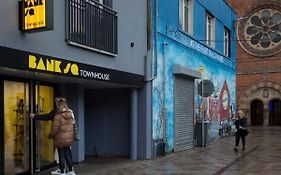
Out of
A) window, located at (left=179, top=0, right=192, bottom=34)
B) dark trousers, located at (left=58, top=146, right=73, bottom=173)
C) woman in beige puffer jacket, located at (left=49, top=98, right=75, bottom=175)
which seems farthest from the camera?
window, located at (left=179, top=0, right=192, bottom=34)

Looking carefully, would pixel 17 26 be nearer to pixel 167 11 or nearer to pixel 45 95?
pixel 45 95

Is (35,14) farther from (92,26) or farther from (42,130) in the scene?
(42,130)

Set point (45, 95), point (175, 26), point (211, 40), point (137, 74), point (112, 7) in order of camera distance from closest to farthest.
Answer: point (45, 95) → point (112, 7) → point (137, 74) → point (175, 26) → point (211, 40)

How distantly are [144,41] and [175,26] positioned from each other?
2.46 meters

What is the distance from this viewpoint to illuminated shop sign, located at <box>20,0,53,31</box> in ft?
27.6

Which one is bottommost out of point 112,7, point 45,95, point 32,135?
point 32,135

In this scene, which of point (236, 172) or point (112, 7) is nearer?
point (236, 172)

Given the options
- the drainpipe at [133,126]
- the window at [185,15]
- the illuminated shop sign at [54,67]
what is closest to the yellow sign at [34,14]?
the illuminated shop sign at [54,67]

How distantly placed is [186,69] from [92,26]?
628 centimetres

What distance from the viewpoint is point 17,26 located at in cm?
875

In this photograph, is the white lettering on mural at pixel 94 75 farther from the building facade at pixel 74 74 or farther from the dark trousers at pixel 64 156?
the dark trousers at pixel 64 156

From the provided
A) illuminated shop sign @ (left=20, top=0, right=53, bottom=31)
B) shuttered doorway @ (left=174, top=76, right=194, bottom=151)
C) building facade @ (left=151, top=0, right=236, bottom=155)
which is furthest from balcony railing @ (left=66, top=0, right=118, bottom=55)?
shuttered doorway @ (left=174, top=76, right=194, bottom=151)

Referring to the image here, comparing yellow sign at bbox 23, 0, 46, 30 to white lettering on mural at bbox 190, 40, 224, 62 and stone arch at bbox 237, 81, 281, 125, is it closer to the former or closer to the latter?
white lettering on mural at bbox 190, 40, 224, 62

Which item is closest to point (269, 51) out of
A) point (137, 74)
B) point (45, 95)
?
point (137, 74)
